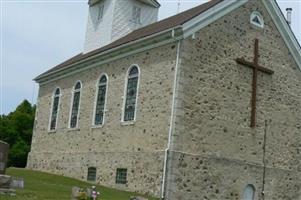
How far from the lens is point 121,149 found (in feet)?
73.1

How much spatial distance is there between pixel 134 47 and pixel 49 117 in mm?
9720

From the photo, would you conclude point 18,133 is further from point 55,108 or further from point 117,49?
point 117,49

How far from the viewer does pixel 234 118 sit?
846 inches

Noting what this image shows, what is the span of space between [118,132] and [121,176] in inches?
80.0

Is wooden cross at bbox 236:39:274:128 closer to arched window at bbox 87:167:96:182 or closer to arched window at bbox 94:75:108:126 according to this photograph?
arched window at bbox 94:75:108:126

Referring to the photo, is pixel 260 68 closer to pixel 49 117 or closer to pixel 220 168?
pixel 220 168

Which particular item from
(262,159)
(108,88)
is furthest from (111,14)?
(262,159)

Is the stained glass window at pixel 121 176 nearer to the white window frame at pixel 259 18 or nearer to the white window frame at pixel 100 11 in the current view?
the white window frame at pixel 259 18

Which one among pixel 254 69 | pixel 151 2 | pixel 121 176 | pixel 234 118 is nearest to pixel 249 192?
pixel 234 118

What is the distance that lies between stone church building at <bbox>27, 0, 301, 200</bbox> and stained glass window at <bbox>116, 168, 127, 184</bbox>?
4 centimetres

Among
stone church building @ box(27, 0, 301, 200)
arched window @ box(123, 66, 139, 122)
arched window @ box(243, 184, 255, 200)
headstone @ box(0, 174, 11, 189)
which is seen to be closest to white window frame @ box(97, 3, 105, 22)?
stone church building @ box(27, 0, 301, 200)

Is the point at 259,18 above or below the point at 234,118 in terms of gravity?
above

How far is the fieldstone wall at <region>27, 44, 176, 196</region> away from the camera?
20312 millimetres

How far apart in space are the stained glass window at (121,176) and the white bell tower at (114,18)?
921cm
